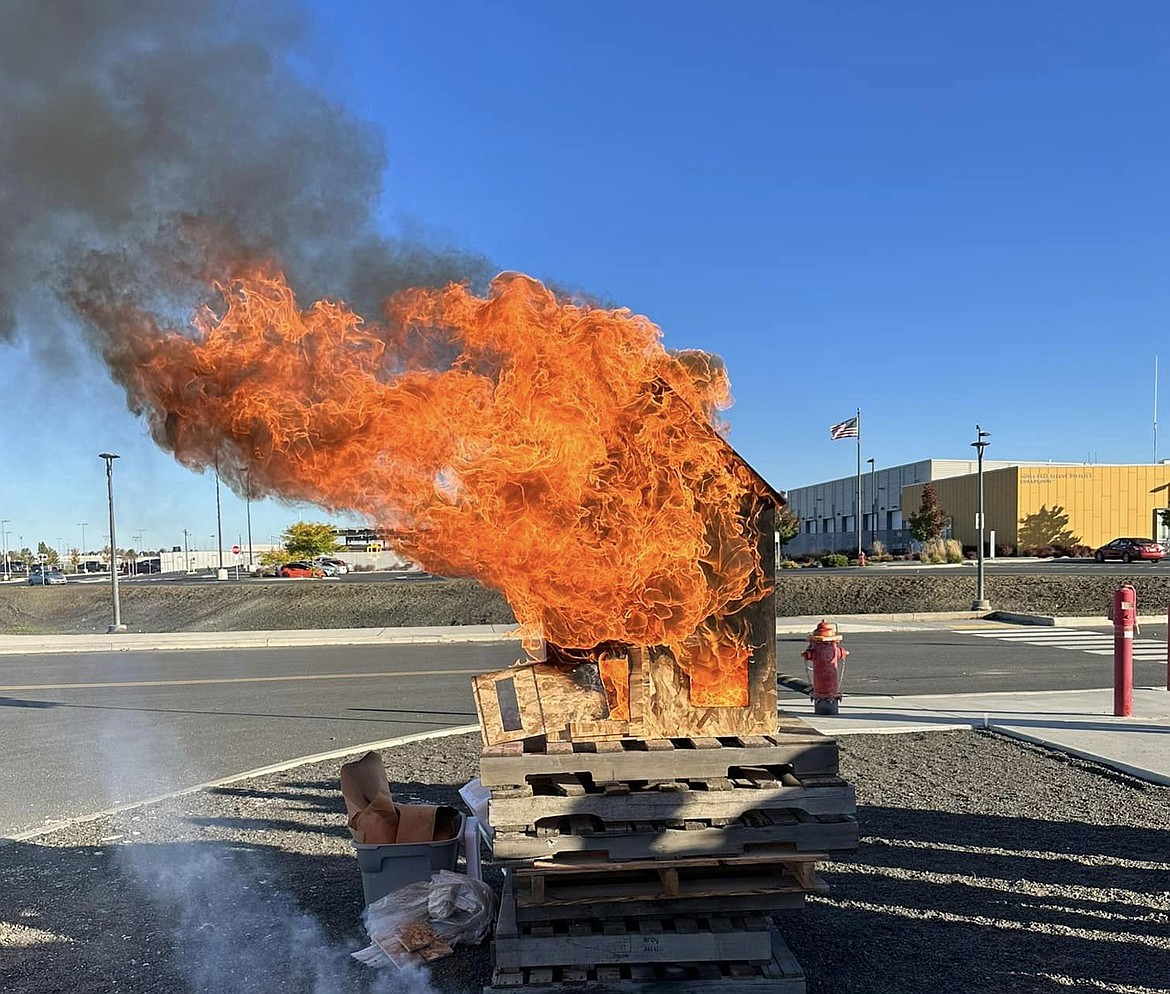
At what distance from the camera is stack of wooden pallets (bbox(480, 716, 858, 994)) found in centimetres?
339

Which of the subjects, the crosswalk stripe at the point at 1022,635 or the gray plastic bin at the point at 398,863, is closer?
the gray plastic bin at the point at 398,863

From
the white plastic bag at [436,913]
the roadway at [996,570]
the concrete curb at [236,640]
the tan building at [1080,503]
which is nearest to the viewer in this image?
the white plastic bag at [436,913]

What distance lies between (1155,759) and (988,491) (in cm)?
5503

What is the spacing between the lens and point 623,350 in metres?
3.82

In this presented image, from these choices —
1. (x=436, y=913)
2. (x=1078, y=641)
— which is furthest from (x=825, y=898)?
(x=1078, y=641)

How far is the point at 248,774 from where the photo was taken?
7.62 meters

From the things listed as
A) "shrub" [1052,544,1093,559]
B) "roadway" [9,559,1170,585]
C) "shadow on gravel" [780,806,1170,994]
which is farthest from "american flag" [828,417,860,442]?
"shadow on gravel" [780,806,1170,994]

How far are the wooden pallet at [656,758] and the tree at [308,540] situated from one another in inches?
1326

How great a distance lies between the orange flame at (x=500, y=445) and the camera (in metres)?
3.66

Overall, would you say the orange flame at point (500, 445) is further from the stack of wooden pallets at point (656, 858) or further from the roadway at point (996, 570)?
the roadway at point (996, 570)

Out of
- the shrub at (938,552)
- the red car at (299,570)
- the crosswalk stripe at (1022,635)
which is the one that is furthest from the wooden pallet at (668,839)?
the shrub at (938,552)

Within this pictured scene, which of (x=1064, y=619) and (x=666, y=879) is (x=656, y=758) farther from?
(x=1064, y=619)

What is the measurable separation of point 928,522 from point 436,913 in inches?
2039

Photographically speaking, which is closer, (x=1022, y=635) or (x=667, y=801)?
(x=667, y=801)
